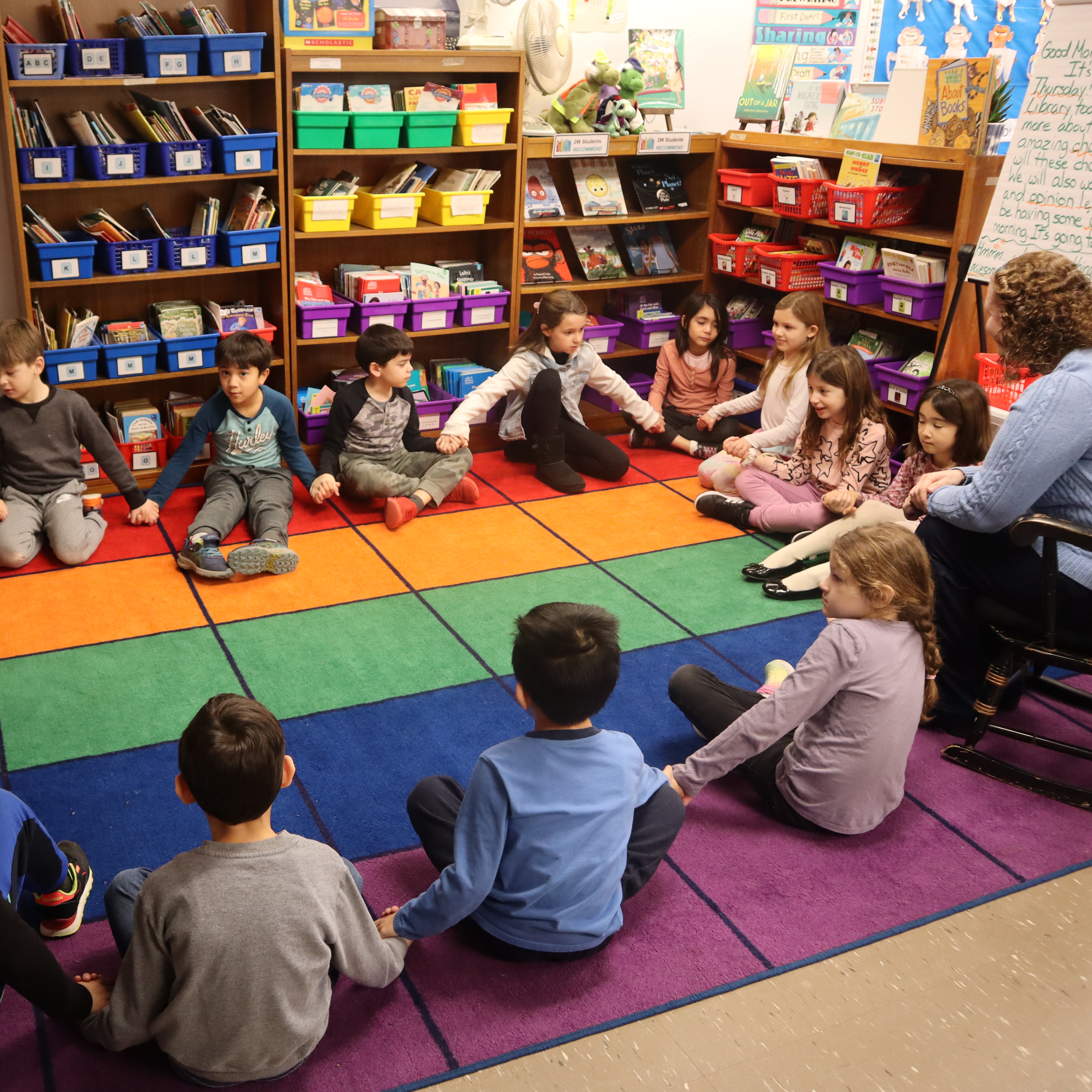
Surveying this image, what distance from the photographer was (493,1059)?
6.04 ft

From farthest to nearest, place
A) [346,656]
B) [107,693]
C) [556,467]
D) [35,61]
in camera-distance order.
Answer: [556,467]
[35,61]
[346,656]
[107,693]

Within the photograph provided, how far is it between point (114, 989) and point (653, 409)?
3.67 m

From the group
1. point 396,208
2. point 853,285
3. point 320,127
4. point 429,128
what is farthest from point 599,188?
point 320,127

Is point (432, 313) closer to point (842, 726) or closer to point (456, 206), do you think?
point (456, 206)

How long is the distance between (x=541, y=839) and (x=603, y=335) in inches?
145

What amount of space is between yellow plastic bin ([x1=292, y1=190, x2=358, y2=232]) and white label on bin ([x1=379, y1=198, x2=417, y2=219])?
120 millimetres

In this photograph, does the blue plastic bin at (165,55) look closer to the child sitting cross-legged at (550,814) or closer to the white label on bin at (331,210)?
the white label on bin at (331,210)

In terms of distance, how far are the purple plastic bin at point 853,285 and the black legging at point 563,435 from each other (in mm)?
1157

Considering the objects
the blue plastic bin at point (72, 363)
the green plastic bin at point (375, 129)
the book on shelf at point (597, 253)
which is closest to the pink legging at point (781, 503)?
the book on shelf at point (597, 253)

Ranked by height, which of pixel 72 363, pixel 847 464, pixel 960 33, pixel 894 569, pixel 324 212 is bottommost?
pixel 847 464

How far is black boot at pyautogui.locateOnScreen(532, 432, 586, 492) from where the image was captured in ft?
14.7

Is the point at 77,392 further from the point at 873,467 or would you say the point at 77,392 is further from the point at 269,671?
the point at 873,467

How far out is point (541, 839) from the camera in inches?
72.8

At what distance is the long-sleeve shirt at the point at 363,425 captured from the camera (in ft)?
13.7
